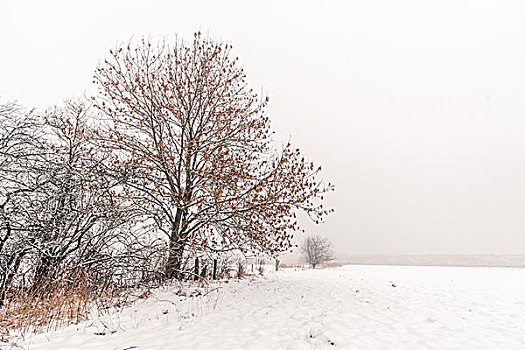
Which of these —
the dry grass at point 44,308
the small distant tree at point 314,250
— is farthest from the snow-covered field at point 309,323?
the small distant tree at point 314,250

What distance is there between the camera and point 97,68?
9.61 meters

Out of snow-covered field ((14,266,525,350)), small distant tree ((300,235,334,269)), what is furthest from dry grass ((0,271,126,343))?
small distant tree ((300,235,334,269))

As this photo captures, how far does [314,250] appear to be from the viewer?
36.9 metres

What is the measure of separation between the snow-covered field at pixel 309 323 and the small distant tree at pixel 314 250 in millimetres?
28931

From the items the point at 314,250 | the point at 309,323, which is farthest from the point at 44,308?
the point at 314,250

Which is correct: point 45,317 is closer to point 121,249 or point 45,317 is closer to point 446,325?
point 121,249

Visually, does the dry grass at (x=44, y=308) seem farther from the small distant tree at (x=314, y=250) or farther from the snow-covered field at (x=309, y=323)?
the small distant tree at (x=314, y=250)

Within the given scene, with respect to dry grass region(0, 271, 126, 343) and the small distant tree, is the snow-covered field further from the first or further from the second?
the small distant tree

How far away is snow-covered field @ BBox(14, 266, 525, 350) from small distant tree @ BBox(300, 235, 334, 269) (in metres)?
28.9

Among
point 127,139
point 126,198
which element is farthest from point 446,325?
point 127,139

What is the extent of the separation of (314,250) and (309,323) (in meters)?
32.7

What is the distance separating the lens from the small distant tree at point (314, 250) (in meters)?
36.6

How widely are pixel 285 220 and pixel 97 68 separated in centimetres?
863

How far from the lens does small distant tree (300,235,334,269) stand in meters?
36.6
